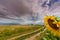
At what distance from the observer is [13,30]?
1313 mm

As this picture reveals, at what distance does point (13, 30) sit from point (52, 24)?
0.95 feet

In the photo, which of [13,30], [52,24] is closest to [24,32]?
[13,30]

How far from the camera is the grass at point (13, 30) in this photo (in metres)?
1.29

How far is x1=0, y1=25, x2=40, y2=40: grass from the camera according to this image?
4.22 ft

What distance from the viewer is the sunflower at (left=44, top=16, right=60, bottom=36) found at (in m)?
1.31

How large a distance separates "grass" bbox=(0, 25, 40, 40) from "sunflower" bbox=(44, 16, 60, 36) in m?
0.08

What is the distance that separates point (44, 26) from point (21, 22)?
18cm

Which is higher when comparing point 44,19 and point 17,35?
point 44,19

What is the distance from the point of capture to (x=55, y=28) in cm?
132

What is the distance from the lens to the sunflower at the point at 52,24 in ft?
4.29

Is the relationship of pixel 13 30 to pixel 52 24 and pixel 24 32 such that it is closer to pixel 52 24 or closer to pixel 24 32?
pixel 24 32

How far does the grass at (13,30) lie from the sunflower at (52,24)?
78 millimetres

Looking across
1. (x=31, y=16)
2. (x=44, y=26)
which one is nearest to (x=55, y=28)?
(x=44, y=26)

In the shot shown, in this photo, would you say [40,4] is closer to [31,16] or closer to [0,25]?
[31,16]
